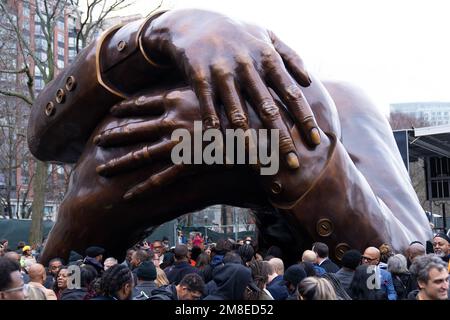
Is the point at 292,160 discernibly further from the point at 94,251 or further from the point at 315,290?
the point at 315,290

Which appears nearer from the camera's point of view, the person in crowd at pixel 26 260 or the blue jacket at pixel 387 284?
the blue jacket at pixel 387 284

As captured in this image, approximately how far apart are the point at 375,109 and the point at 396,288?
15.0 ft

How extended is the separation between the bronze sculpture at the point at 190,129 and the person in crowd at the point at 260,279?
1.83 meters

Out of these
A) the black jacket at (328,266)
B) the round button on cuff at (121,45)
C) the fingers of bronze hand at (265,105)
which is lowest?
the black jacket at (328,266)

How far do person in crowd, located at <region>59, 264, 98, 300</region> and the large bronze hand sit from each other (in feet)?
6.65

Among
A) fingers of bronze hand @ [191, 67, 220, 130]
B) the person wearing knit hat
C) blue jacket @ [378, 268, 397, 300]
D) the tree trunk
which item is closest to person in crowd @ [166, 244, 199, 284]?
fingers of bronze hand @ [191, 67, 220, 130]

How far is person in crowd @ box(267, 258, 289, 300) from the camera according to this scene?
16.4ft

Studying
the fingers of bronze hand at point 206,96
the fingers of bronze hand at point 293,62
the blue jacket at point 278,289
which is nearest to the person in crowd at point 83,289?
the blue jacket at point 278,289

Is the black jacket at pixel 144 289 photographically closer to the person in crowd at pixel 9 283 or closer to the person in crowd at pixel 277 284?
the person in crowd at pixel 277 284

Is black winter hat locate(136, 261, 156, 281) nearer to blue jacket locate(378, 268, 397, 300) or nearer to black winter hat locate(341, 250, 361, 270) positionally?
black winter hat locate(341, 250, 361, 270)

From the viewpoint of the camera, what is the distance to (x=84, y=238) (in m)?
7.62

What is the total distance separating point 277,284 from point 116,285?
66.2 inches

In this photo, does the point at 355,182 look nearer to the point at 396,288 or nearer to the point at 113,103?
the point at 396,288

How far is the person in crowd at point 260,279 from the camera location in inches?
164
